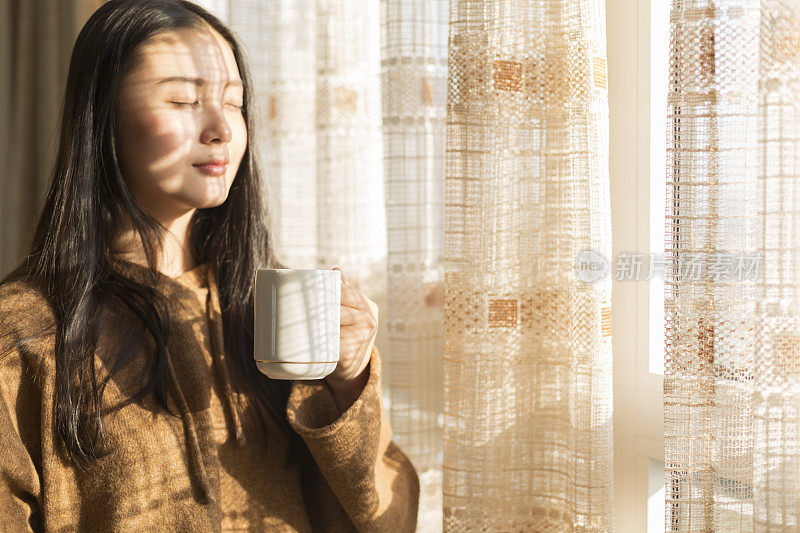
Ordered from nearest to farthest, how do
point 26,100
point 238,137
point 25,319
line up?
point 25,319
point 238,137
point 26,100

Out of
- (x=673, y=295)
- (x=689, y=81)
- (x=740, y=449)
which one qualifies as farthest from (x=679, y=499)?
(x=689, y=81)

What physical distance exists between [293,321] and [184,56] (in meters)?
0.38

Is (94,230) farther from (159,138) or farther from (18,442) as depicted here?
(18,442)

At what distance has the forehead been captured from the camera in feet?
2.98

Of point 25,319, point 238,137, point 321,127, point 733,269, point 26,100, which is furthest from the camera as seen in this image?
point 26,100

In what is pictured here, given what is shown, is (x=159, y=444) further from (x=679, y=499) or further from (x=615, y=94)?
(x=615, y=94)

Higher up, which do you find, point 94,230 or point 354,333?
point 94,230

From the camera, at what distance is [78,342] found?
0.87 m

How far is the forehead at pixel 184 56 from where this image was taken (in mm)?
910

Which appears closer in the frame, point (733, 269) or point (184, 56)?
point (733, 269)

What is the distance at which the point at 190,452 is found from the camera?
0.90 m

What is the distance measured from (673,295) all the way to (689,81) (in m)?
0.23

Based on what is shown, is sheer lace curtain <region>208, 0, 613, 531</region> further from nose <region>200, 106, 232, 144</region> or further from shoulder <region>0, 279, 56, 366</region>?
shoulder <region>0, 279, 56, 366</region>

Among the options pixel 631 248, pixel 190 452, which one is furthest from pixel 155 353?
pixel 631 248
